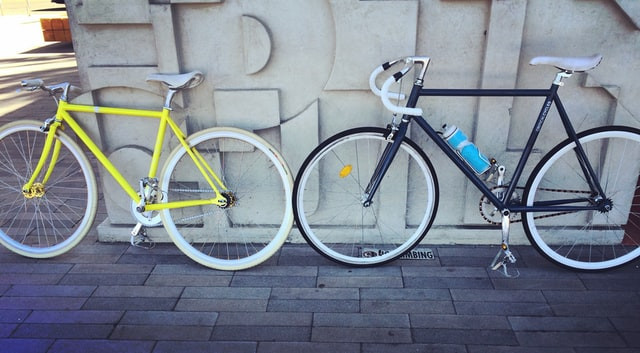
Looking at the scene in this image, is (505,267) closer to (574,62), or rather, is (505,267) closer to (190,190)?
(574,62)

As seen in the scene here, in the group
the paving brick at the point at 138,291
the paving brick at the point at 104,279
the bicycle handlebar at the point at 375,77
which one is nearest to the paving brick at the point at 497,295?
the bicycle handlebar at the point at 375,77

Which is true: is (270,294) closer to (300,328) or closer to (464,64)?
(300,328)

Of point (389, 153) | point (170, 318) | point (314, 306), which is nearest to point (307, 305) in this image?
point (314, 306)

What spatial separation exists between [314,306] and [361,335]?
396mm

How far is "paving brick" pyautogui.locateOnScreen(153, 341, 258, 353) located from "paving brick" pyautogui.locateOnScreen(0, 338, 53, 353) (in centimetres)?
65

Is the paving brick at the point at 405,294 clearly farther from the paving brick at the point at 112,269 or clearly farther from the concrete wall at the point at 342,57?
the paving brick at the point at 112,269

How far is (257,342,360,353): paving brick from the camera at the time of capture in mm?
2725

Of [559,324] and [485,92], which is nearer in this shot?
[559,324]

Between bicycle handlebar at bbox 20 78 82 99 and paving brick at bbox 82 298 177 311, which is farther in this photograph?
bicycle handlebar at bbox 20 78 82 99

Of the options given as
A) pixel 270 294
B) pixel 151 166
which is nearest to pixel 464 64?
pixel 270 294

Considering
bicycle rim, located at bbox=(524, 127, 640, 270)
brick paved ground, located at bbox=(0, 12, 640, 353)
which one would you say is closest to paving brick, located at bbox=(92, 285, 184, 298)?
brick paved ground, located at bbox=(0, 12, 640, 353)

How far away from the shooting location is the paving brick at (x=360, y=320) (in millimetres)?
2914

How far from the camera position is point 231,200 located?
3385 mm

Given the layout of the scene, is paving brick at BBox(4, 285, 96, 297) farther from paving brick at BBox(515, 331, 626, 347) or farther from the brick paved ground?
paving brick at BBox(515, 331, 626, 347)
